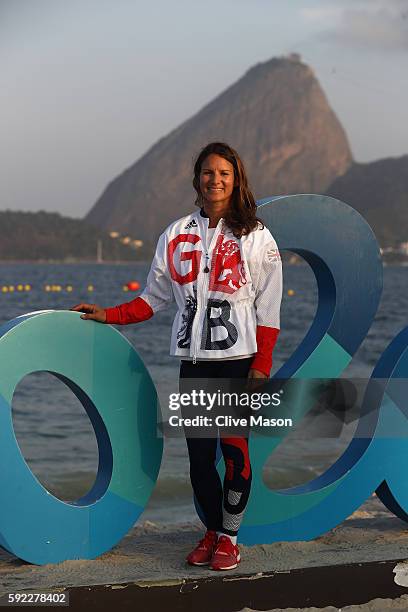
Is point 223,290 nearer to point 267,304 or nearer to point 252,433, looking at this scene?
point 267,304

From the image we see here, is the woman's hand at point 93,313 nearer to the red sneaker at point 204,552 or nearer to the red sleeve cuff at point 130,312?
the red sleeve cuff at point 130,312

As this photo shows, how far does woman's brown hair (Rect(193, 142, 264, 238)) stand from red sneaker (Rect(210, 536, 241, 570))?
4.31ft

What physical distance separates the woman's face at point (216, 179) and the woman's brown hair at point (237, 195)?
22 mm

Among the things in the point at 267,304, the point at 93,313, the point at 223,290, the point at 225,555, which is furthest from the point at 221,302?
the point at 225,555

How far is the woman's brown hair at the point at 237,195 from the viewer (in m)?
4.11

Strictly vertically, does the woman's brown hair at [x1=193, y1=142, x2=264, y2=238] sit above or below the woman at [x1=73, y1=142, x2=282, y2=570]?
above

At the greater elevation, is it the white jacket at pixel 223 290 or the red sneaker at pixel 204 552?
the white jacket at pixel 223 290

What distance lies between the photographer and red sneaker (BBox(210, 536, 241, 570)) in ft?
13.3

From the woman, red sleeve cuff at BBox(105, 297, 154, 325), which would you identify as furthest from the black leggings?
red sleeve cuff at BBox(105, 297, 154, 325)

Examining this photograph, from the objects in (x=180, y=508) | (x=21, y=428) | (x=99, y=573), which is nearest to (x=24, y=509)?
(x=99, y=573)

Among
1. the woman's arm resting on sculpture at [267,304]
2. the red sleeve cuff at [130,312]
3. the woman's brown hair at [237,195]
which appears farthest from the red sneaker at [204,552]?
the woman's brown hair at [237,195]

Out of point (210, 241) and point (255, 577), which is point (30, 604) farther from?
point (210, 241)

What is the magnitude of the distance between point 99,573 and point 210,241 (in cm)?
146

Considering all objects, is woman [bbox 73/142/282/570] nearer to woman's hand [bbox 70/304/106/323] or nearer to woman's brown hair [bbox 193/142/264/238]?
woman's brown hair [bbox 193/142/264/238]
